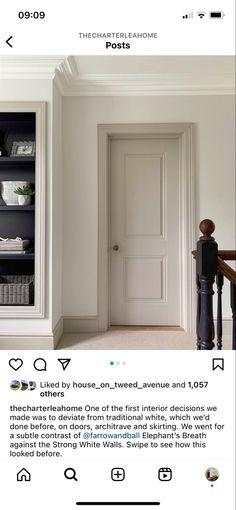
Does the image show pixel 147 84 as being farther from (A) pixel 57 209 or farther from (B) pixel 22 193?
(B) pixel 22 193

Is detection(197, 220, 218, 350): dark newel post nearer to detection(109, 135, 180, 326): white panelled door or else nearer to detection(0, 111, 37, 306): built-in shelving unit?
detection(0, 111, 37, 306): built-in shelving unit

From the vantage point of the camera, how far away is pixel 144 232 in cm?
211

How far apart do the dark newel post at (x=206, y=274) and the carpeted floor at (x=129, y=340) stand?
0.86 meters

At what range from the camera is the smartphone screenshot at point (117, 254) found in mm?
431

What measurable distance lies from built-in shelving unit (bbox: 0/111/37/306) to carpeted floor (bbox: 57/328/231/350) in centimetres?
33

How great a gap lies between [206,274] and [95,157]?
1467 mm
